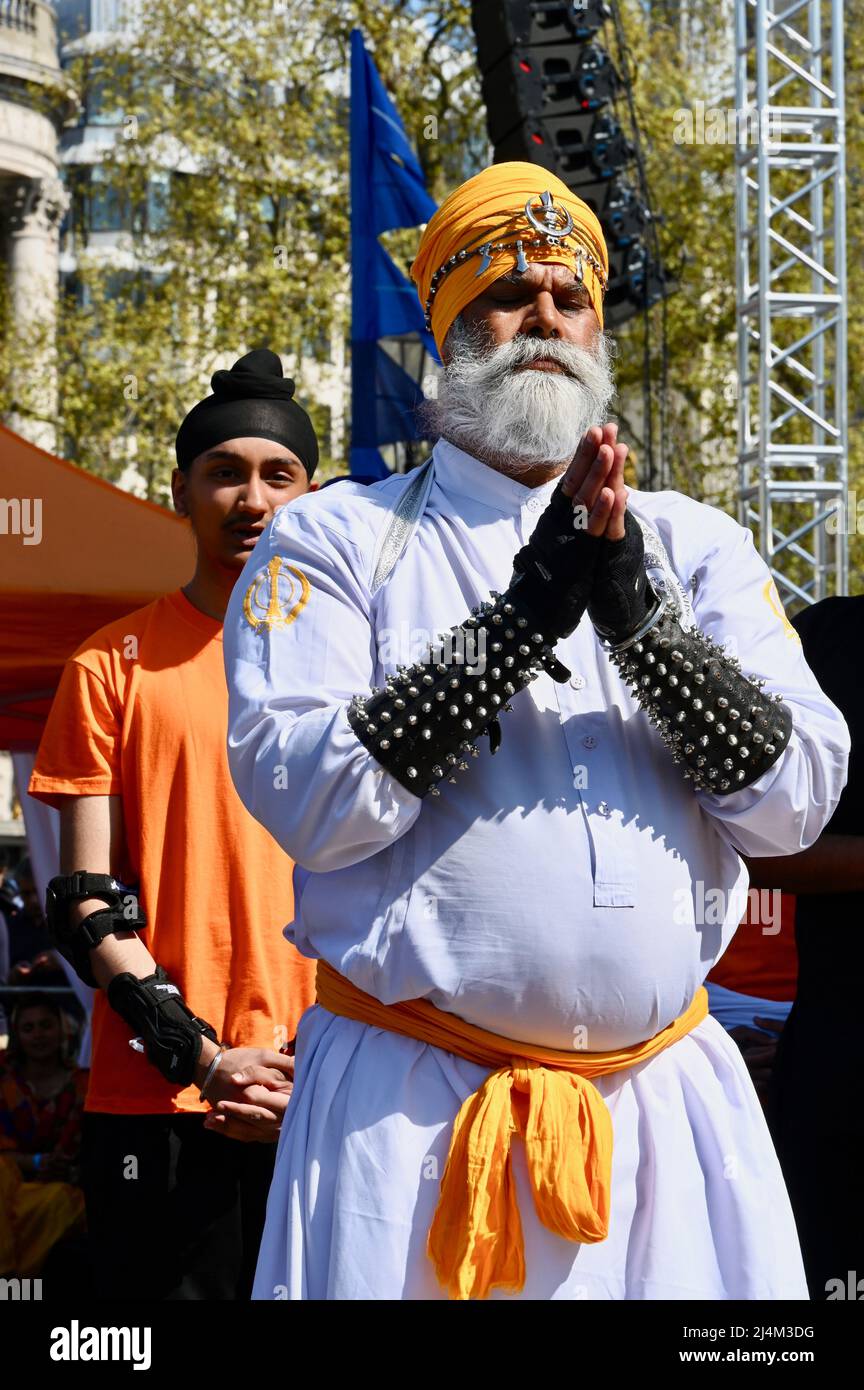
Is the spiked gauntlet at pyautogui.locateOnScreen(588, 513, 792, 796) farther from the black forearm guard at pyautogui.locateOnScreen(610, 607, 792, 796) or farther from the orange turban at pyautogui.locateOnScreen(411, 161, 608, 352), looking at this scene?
the orange turban at pyautogui.locateOnScreen(411, 161, 608, 352)

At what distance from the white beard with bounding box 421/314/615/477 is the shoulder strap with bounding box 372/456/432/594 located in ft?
0.29

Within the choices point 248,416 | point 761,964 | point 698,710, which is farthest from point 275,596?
point 761,964

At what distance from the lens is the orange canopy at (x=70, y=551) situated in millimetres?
5039

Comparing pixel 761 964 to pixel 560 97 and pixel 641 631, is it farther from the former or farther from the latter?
pixel 560 97

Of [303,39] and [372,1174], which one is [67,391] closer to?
[303,39]

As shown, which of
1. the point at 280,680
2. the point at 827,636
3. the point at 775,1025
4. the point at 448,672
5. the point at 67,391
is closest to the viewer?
the point at 448,672

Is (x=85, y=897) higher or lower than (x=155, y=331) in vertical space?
lower

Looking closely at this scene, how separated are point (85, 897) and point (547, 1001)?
1300 millimetres

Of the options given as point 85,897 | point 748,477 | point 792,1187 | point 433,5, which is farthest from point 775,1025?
point 433,5

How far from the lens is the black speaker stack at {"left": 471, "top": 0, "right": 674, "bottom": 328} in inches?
393

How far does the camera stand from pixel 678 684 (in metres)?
2.19

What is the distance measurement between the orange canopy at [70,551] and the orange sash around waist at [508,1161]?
3068 millimetres

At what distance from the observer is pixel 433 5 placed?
19.5 metres

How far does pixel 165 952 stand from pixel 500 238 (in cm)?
143
